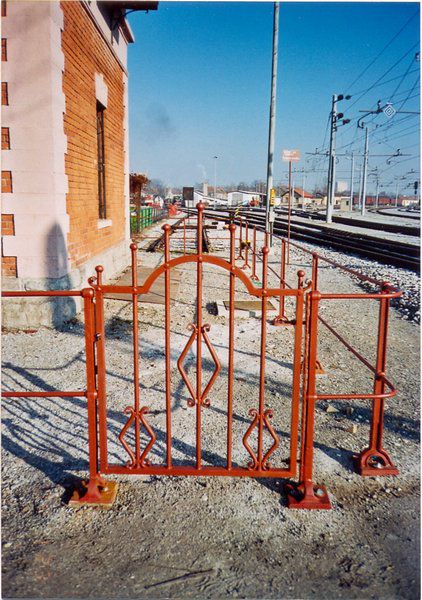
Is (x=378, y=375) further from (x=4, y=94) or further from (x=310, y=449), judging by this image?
(x=4, y=94)

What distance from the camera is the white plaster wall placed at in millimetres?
6086

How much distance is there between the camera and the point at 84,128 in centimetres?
814

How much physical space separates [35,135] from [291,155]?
28.3ft

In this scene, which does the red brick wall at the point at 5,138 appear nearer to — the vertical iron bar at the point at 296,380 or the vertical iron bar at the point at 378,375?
the vertical iron bar at the point at 296,380

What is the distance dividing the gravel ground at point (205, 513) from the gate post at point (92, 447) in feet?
0.25

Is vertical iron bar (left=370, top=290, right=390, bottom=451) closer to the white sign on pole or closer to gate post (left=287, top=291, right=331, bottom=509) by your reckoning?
gate post (left=287, top=291, right=331, bottom=509)

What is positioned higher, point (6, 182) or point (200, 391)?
point (6, 182)

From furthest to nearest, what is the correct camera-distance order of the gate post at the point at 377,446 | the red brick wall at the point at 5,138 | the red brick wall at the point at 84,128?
the red brick wall at the point at 84,128 < the red brick wall at the point at 5,138 < the gate post at the point at 377,446

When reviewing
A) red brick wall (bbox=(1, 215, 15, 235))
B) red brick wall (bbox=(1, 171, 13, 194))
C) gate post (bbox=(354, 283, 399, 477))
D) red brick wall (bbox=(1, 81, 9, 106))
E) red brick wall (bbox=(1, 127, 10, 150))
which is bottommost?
gate post (bbox=(354, 283, 399, 477))

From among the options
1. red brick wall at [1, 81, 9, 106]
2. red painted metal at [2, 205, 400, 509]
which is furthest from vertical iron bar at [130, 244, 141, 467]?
red brick wall at [1, 81, 9, 106]

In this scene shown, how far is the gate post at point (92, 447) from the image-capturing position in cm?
294

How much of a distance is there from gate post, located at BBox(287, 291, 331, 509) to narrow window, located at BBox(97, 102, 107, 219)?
26.4 feet

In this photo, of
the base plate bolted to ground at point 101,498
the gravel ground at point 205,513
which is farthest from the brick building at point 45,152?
the base plate bolted to ground at point 101,498

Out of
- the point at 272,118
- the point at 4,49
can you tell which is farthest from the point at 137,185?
the point at 4,49
